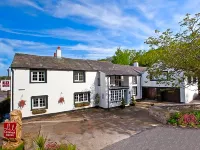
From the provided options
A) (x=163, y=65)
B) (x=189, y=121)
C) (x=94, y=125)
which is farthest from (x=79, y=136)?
(x=163, y=65)

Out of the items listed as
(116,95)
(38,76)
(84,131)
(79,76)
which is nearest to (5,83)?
(38,76)

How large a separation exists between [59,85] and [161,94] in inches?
734

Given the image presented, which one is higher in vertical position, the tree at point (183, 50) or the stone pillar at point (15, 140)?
the tree at point (183, 50)

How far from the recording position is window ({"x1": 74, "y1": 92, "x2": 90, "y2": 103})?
20672 mm

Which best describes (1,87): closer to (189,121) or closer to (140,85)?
(189,121)

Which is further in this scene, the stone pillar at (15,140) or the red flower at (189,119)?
the red flower at (189,119)

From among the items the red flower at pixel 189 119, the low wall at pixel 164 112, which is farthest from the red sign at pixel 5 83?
the red flower at pixel 189 119

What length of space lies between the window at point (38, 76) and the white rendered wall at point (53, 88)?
0.36 meters

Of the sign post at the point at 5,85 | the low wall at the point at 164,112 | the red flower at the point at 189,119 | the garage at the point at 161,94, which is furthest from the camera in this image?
the garage at the point at 161,94

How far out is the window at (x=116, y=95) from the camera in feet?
72.8

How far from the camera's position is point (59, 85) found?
1895 centimetres

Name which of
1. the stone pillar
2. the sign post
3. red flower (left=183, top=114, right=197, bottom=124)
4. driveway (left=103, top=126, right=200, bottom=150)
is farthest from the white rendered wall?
red flower (left=183, top=114, right=197, bottom=124)

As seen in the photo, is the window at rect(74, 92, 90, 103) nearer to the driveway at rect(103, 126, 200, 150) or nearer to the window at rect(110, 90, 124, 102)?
the window at rect(110, 90, 124, 102)

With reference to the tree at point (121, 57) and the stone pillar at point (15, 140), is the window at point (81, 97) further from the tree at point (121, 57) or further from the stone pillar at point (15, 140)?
the tree at point (121, 57)
